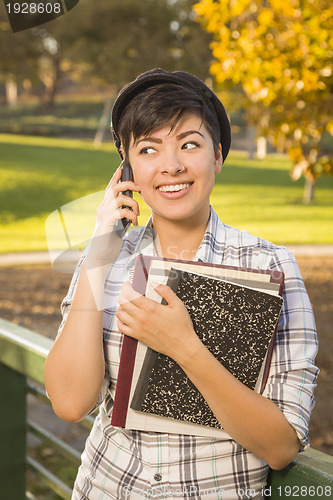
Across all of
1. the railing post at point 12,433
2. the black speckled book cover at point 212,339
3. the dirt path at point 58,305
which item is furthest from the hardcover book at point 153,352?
the dirt path at point 58,305

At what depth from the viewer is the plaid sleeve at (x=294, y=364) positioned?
1.22 meters

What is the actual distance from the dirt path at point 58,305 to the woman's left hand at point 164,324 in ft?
12.8

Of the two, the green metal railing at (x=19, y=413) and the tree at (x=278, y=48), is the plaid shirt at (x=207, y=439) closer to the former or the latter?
the green metal railing at (x=19, y=413)

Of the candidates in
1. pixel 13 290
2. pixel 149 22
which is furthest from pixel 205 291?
pixel 149 22

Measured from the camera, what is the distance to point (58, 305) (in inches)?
319

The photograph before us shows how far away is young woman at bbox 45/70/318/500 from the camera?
3.84 feet

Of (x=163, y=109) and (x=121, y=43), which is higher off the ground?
(x=121, y=43)

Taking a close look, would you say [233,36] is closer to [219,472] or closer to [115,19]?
[219,472]

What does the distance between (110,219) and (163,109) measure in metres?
0.25

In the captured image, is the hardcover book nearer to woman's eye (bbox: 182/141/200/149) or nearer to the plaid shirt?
the plaid shirt

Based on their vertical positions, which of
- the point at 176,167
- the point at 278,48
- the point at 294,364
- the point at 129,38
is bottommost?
the point at 294,364

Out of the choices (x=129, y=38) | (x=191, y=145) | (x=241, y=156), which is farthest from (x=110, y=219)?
(x=129, y=38)

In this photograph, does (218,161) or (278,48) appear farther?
(278,48)

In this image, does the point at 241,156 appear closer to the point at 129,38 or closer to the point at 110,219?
the point at 110,219
